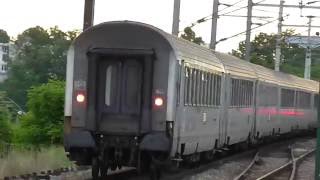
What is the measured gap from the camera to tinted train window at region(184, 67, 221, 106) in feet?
51.7

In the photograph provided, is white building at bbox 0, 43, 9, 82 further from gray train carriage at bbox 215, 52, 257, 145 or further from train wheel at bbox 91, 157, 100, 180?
train wheel at bbox 91, 157, 100, 180

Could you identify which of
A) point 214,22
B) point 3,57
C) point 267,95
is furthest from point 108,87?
point 3,57

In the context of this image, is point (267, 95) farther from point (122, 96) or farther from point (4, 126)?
point (122, 96)

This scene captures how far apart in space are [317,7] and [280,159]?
10239mm

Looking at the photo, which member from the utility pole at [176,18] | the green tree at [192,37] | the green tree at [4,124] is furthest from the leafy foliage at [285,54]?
the utility pole at [176,18]

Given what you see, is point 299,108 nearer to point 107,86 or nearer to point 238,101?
point 238,101

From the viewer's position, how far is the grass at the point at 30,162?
15.4 meters

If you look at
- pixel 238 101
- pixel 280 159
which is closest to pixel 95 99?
pixel 238 101

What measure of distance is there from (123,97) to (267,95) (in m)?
15.7

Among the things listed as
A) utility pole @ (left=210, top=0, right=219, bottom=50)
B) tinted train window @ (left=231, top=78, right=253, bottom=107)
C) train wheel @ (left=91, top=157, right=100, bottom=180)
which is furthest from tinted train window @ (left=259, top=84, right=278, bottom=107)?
train wheel @ (left=91, top=157, right=100, bottom=180)

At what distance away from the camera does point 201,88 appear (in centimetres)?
1716

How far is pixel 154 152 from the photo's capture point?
14.6 m

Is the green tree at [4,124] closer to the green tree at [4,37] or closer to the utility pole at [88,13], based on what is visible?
the utility pole at [88,13]

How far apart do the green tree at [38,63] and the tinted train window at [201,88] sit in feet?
171
